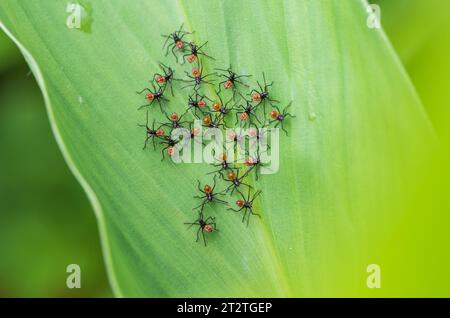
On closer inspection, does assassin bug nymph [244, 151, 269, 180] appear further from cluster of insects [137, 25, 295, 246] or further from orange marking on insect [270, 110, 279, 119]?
orange marking on insect [270, 110, 279, 119]

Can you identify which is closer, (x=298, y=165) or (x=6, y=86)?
(x=298, y=165)

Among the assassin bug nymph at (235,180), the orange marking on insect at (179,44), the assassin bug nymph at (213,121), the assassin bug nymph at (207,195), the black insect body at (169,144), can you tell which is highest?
the orange marking on insect at (179,44)

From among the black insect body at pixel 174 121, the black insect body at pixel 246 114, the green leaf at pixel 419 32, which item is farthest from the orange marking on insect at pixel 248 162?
the green leaf at pixel 419 32

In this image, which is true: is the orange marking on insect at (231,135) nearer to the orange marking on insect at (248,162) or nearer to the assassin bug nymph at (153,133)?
the orange marking on insect at (248,162)

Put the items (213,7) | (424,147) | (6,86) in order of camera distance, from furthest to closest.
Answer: (6,86) → (213,7) → (424,147)

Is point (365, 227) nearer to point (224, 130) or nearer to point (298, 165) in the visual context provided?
point (298, 165)

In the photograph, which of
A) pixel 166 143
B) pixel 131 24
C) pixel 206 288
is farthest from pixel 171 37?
pixel 206 288

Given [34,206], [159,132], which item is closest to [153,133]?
[159,132]
